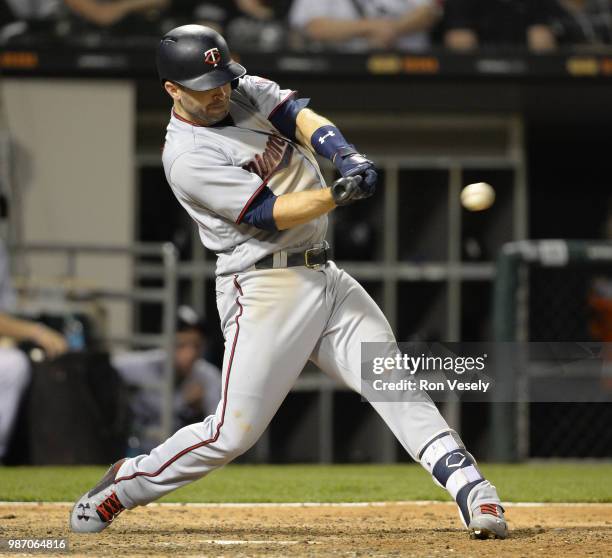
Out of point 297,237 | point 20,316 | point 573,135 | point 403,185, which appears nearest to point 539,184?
point 573,135

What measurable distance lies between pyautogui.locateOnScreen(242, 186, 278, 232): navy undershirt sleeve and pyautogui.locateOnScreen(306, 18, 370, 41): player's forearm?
5.53 m

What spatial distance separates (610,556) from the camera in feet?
11.2

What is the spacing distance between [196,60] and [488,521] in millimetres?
1606

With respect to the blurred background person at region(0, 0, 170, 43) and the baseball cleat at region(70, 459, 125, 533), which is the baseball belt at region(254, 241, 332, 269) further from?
the blurred background person at region(0, 0, 170, 43)

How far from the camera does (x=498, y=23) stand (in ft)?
30.1

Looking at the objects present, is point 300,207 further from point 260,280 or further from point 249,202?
point 260,280

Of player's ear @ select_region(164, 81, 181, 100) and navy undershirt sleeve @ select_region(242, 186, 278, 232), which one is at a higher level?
player's ear @ select_region(164, 81, 181, 100)

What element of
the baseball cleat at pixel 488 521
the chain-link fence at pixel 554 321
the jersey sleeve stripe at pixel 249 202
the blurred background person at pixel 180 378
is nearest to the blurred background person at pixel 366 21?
the chain-link fence at pixel 554 321

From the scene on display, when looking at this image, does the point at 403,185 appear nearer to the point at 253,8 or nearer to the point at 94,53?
the point at 253,8

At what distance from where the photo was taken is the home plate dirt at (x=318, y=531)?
3520 millimetres

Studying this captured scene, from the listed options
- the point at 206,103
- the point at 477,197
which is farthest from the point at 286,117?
the point at 477,197

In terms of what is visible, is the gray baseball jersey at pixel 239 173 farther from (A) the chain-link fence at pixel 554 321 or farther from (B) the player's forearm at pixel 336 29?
(B) the player's forearm at pixel 336 29

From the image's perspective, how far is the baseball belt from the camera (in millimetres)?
3768

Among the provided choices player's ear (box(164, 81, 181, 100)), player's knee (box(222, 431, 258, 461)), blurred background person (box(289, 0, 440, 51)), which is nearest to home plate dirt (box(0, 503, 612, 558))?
player's knee (box(222, 431, 258, 461))
